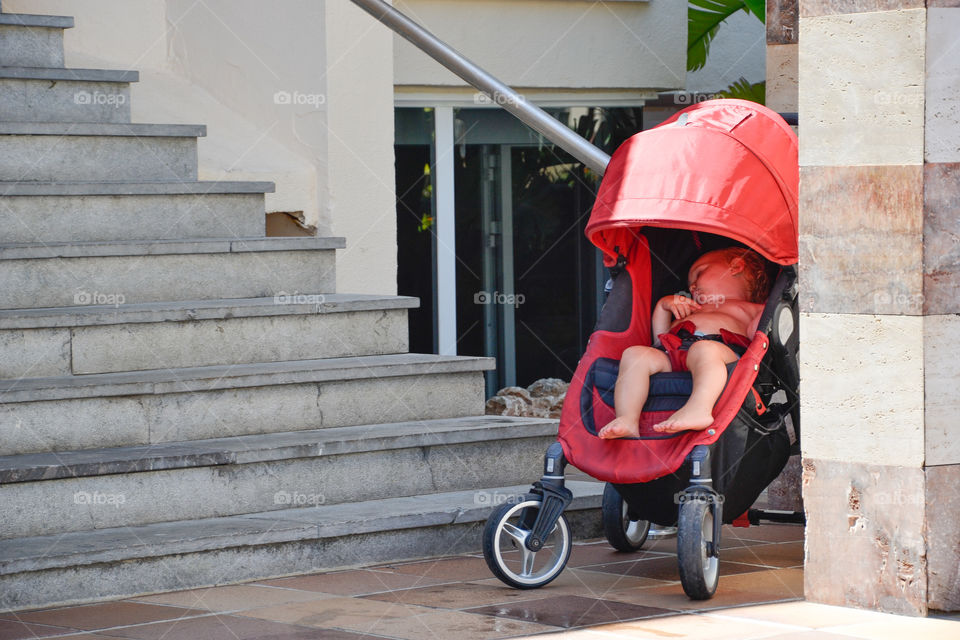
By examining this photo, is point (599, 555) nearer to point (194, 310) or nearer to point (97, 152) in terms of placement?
point (194, 310)

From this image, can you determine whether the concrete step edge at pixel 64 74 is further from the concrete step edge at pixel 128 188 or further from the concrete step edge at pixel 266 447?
the concrete step edge at pixel 266 447

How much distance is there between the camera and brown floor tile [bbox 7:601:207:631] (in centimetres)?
332

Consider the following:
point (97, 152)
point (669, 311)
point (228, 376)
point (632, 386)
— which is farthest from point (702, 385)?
point (97, 152)

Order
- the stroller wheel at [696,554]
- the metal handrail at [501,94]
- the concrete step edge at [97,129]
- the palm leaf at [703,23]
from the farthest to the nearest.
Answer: the palm leaf at [703,23], the concrete step edge at [97,129], the metal handrail at [501,94], the stroller wheel at [696,554]

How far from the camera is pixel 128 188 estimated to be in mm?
4930

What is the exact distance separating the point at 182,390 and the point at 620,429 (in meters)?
1.33

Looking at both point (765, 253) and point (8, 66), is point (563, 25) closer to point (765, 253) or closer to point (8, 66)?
point (8, 66)

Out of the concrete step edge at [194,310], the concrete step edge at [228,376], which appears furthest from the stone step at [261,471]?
the concrete step edge at [194,310]

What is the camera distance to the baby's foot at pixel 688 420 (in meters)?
3.56

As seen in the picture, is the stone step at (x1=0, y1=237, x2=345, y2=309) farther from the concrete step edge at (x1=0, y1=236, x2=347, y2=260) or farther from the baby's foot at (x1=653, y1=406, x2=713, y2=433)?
the baby's foot at (x1=653, y1=406, x2=713, y2=433)

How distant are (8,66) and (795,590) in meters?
3.55

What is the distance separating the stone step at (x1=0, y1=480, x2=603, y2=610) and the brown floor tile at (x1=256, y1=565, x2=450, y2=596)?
57 millimetres

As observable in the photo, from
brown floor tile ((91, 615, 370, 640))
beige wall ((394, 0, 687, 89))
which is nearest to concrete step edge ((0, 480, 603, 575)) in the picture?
brown floor tile ((91, 615, 370, 640))

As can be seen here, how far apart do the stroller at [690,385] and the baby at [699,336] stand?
0.14 ft
